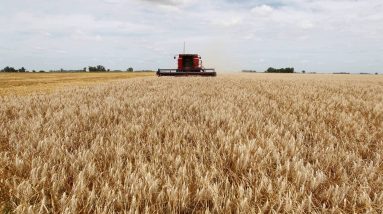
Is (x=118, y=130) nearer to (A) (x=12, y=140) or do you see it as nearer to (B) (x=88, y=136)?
(B) (x=88, y=136)

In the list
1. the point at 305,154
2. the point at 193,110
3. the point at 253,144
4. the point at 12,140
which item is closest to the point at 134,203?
the point at 253,144

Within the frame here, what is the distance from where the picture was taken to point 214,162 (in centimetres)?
288

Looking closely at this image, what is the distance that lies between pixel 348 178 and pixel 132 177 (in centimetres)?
166

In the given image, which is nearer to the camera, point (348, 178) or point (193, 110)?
point (348, 178)

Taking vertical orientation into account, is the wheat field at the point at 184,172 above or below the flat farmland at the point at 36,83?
above

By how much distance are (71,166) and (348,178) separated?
2156 millimetres

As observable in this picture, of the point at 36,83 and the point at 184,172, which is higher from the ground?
the point at 184,172

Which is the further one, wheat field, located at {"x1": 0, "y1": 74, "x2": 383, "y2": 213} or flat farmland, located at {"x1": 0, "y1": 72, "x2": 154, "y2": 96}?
flat farmland, located at {"x1": 0, "y1": 72, "x2": 154, "y2": 96}

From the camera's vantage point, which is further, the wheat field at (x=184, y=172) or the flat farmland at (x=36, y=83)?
the flat farmland at (x=36, y=83)

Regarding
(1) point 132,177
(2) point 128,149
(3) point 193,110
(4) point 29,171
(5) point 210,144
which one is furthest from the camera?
(3) point 193,110

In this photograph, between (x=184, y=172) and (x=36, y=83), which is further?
(x=36, y=83)

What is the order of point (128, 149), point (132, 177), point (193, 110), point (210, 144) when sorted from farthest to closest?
point (193, 110) < point (210, 144) < point (128, 149) < point (132, 177)

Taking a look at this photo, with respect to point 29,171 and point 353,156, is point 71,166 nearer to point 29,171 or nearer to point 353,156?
point 29,171

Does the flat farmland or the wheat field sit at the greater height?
the wheat field
